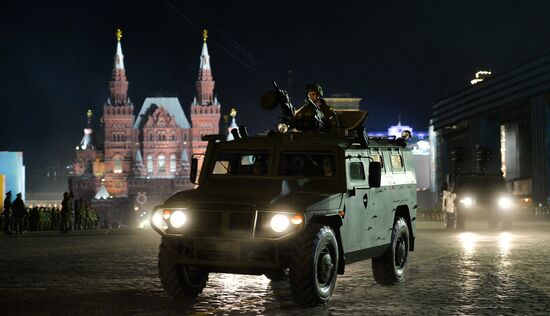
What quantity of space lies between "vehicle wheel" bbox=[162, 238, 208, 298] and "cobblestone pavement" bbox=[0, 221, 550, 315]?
0.53 feet

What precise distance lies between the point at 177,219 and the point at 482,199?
21.0 metres

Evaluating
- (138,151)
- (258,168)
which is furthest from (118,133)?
(258,168)

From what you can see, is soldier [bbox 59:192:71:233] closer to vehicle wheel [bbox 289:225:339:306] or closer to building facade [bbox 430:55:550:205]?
vehicle wheel [bbox 289:225:339:306]

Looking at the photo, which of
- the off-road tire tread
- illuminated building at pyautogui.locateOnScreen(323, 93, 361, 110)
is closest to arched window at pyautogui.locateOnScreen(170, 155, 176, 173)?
illuminated building at pyautogui.locateOnScreen(323, 93, 361, 110)

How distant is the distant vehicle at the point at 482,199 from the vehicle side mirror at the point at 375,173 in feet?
62.8

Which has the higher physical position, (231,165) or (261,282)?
(231,165)

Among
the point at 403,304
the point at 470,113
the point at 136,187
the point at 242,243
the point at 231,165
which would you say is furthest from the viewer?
the point at 136,187

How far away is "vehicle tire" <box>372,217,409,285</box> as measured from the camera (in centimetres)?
1301

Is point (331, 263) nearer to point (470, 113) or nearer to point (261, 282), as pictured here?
point (261, 282)

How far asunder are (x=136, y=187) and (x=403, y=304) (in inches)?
Answer: 6120

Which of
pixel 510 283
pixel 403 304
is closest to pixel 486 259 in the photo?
pixel 510 283

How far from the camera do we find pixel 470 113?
122m

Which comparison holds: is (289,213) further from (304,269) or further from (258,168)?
(258,168)

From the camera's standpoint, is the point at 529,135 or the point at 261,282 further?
the point at 529,135
